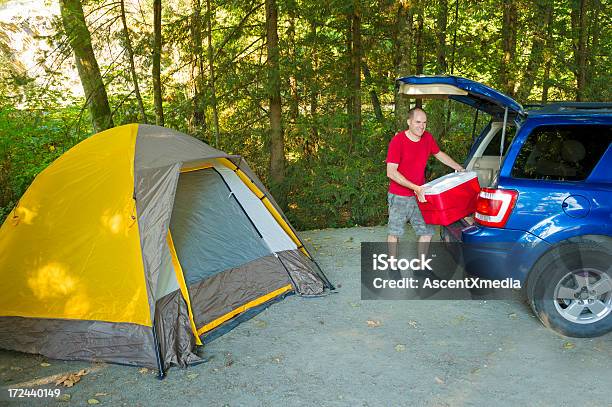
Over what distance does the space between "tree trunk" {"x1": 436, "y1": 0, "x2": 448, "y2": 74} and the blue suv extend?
7.21m

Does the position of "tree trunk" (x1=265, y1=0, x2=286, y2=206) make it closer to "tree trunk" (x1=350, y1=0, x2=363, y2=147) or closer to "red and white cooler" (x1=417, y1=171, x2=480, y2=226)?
"tree trunk" (x1=350, y1=0, x2=363, y2=147)

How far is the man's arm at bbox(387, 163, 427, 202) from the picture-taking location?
15.9ft

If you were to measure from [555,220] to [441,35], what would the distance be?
8.07 metres

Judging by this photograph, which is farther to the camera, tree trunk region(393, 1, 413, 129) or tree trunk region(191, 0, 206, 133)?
tree trunk region(191, 0, 206, 133)

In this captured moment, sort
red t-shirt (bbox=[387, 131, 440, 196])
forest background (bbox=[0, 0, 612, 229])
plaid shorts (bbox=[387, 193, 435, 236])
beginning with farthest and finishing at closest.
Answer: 1. forest background (bbox=[0, 0, 612, 229])
2. plaid shorts (bbox=[387, 193, 435, 236])
3. red t-shirt (bbox=[387, 131, 440, 196])

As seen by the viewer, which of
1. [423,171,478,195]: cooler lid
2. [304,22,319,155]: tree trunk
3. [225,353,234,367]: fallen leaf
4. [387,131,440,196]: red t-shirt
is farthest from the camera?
[304,22,319,155]: tree trunk

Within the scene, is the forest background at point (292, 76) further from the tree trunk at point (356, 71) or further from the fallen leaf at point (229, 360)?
the fallen leaf at point (229, 360)

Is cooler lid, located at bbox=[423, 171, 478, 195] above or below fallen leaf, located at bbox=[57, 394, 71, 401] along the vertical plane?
above

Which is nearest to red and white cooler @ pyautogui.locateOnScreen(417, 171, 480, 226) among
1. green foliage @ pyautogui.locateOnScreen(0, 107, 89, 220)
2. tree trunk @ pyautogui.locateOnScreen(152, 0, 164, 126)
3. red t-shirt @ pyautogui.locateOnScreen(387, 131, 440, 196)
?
red t-shirt @ pyautogui.locateOnScreen(387, 131, 440, 196)

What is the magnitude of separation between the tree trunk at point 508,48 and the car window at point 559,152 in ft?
22.7

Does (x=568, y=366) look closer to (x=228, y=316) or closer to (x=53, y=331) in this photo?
(x=228, y=316)

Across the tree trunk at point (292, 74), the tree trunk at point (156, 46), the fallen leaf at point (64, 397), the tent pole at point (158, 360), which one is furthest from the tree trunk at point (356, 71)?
the fallen leaf at point (64, 397)

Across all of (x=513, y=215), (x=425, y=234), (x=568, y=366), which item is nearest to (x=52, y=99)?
(x=425, y=234)

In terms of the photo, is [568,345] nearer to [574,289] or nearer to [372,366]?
[574,289]
